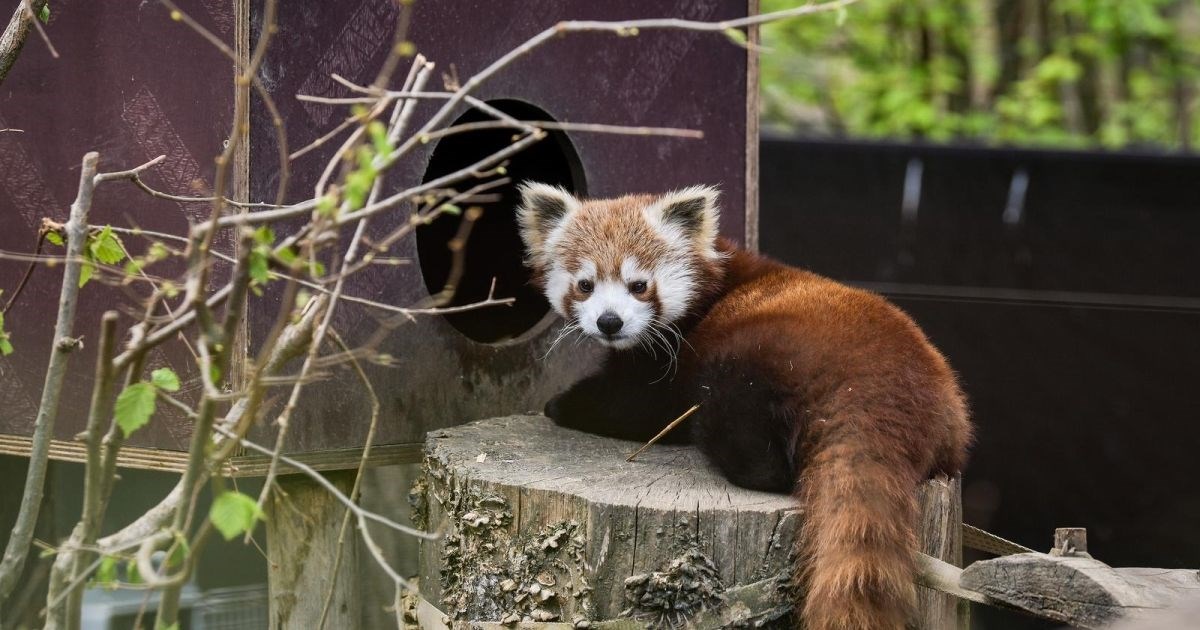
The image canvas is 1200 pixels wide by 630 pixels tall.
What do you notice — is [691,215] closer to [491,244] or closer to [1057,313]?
[491,244]

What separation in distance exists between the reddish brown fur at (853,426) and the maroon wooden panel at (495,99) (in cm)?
89

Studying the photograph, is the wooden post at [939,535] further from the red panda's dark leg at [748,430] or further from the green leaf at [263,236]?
the green leaf at [263,236]

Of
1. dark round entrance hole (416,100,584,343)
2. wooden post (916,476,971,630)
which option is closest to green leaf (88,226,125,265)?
wooden post (916,476,971,630)

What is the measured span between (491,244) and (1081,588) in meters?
3.33


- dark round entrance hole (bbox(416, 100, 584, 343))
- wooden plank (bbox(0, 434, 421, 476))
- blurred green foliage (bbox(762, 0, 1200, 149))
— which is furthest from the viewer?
blurred green foliage (bbox(762, 0, 1200, 149))

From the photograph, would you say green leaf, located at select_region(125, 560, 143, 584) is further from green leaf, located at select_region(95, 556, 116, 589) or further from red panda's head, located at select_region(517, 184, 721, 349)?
red panda's head, located at select_region(517, 184, 721, 349)

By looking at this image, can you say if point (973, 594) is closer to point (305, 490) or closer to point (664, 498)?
point (664, 498)

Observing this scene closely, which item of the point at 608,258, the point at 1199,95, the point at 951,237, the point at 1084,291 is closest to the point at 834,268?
the point at 951,237

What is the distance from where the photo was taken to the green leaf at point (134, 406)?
6.44 feet

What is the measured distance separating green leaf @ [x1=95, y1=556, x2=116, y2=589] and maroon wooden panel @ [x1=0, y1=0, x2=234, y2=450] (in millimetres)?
1311

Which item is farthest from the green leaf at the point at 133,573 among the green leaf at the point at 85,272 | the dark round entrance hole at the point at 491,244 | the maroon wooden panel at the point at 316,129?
the dark round entrance hole at the point at 491,244

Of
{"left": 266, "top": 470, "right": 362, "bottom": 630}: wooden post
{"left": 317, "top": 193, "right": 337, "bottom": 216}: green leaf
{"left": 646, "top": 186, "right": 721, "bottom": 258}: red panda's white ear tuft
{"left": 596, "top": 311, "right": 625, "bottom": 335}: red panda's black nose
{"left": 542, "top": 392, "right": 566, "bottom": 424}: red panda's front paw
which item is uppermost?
{"left": 646, "top": 186, "right": 721, "bottom": 258}: red panda's white ear tuft

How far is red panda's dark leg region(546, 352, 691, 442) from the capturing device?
3441 mm

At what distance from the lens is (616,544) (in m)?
2.65
